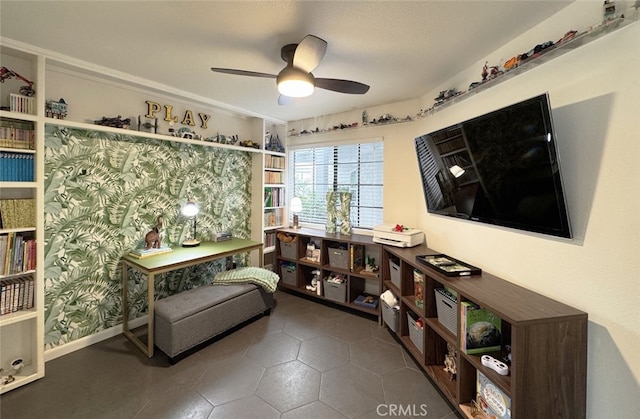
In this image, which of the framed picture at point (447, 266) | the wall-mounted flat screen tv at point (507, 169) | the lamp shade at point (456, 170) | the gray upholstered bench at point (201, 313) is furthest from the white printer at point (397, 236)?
the gray upholstered bench at point (201, 313)

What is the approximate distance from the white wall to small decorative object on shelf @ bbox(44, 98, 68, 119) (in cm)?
327

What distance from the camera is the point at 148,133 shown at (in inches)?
97.7

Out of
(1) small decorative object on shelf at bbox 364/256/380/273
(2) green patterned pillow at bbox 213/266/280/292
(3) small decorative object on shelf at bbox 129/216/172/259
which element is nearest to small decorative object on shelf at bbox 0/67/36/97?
(3) small decorative object on shelf at bbox 129/216/172/259

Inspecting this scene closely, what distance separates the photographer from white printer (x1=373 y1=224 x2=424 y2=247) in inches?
100

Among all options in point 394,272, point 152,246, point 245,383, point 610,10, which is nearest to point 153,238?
point 152,246

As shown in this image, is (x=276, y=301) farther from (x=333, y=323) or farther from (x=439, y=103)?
(x=439, y=103)

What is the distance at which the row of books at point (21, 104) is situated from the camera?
179cm

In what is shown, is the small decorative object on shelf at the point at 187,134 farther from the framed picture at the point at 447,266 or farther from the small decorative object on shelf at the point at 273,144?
the framed picture at the point at 447,266

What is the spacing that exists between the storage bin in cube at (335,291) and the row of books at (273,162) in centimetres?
173

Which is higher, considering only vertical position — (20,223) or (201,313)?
(20,223)

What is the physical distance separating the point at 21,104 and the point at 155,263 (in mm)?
1417

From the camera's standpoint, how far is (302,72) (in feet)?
5.59

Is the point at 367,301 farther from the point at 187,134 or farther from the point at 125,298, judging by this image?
the point at 187,134

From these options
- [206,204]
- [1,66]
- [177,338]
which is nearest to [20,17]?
[1,66]
